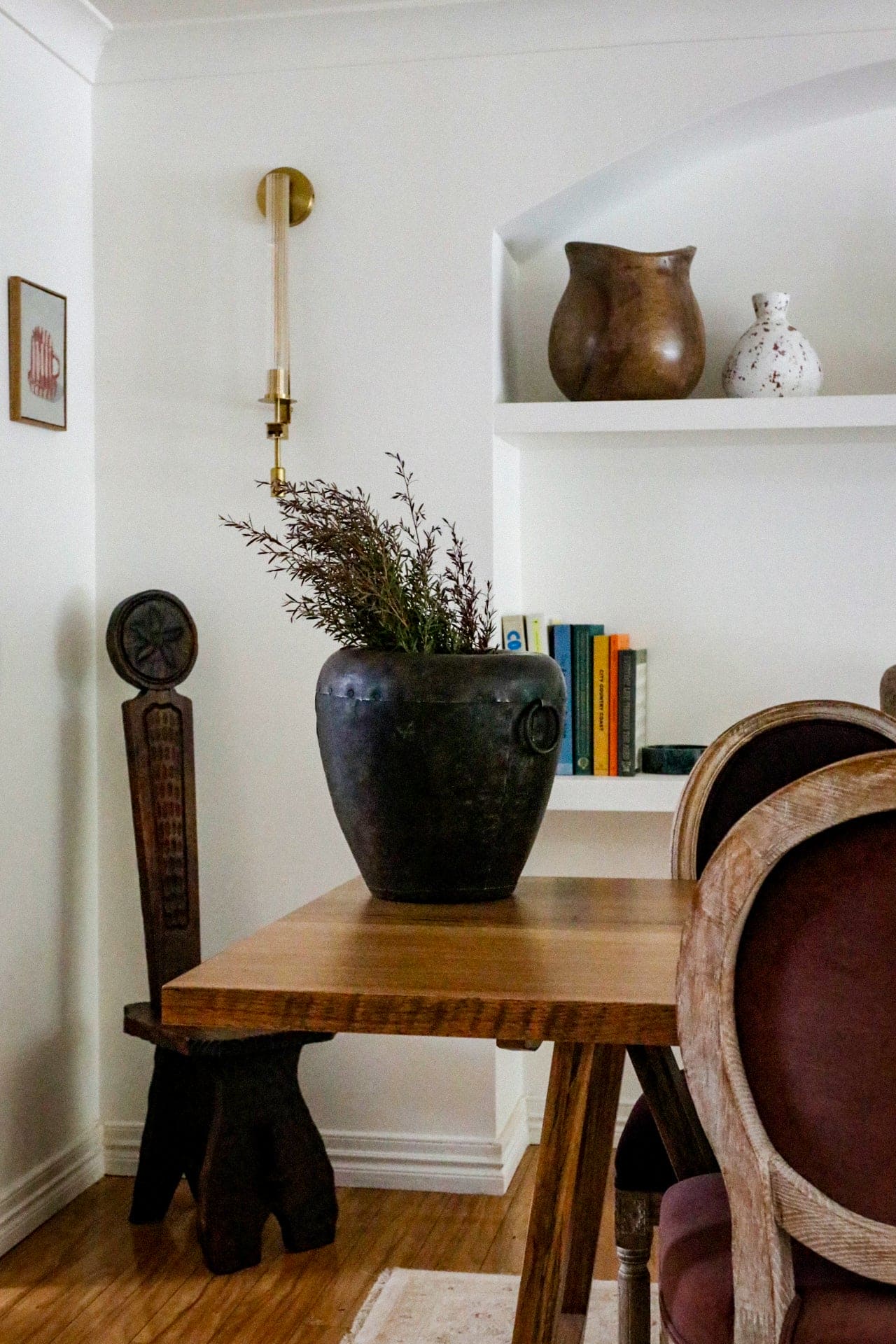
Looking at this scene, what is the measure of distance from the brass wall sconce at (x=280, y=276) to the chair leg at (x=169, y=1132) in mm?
1145

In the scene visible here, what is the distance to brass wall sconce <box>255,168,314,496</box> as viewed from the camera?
2775 millimetres

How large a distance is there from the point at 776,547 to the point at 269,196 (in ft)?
4.17

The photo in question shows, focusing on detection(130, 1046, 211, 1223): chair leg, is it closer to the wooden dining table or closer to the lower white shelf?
the lower white shelf

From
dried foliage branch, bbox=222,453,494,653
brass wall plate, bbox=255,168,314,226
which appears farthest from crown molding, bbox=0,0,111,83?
dried foliage branch, bbox=222,453,494,653

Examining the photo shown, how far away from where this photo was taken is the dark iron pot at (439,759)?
151 centimetres

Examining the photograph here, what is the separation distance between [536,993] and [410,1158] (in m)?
1.87

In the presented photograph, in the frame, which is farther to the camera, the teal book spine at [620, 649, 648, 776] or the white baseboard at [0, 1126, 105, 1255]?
the teal book spine at [620, 649, 648, 776]

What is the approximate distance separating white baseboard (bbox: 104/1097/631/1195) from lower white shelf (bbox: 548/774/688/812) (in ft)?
2.28

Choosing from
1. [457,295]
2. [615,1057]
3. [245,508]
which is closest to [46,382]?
[245,508]

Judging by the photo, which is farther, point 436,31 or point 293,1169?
point 436,31

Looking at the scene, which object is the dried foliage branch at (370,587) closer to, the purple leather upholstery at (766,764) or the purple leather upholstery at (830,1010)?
the purple leather upholstery at (766,764)

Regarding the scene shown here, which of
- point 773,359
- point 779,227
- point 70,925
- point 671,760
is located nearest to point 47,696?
point 70,925

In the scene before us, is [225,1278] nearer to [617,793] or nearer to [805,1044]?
[617,793]

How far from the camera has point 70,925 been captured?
285cm
